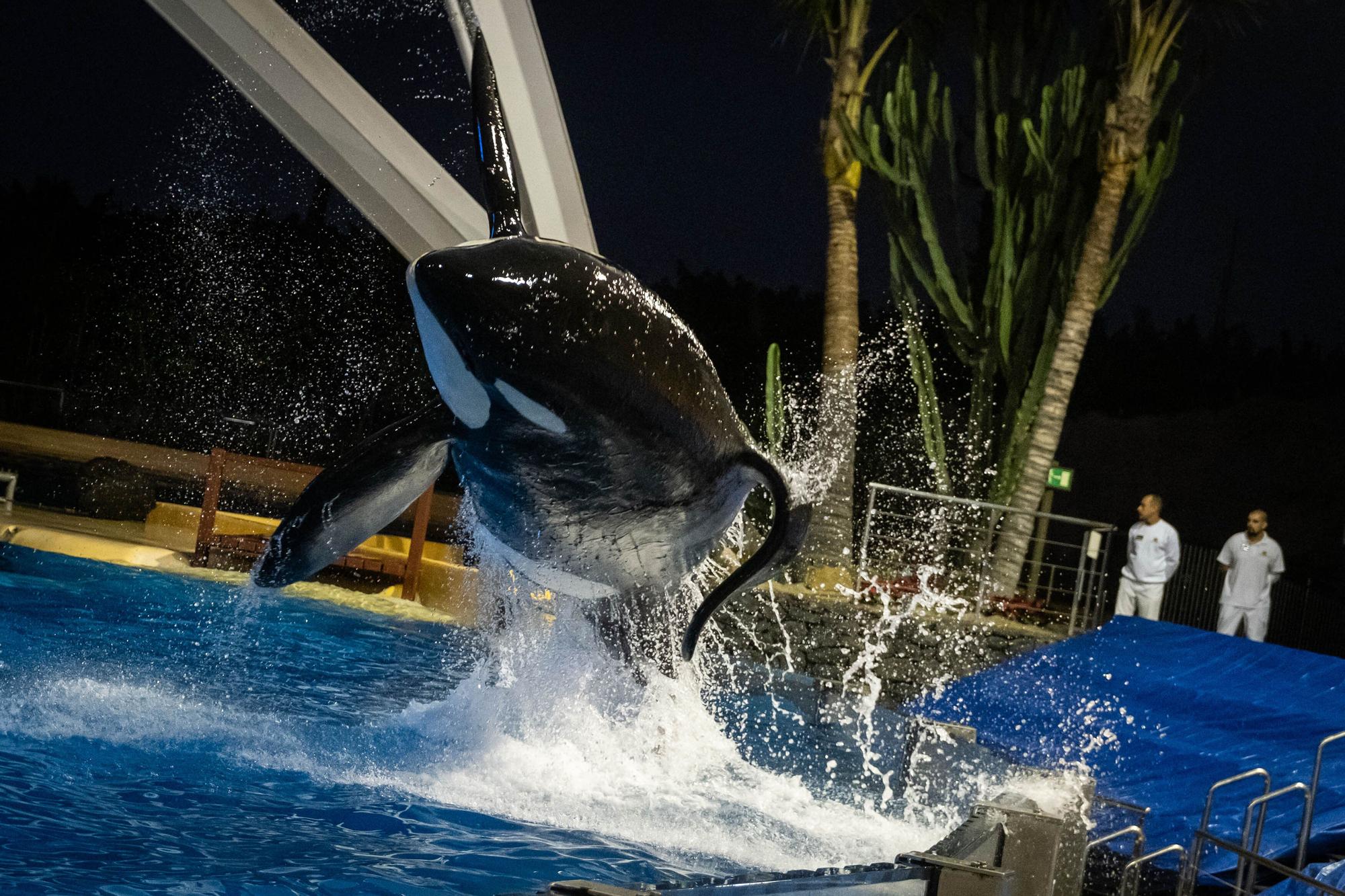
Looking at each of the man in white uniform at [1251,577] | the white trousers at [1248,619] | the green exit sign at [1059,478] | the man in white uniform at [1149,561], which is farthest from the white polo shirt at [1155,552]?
the green exit sign at [1059,478]

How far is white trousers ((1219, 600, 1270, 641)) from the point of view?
34.8 feet

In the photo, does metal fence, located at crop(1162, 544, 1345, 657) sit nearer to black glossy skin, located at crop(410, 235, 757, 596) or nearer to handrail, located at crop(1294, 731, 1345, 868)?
handrail, located at crop(1294, 731, 1345, 868)

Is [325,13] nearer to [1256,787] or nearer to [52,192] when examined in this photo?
[1256,787]

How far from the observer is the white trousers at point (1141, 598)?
442 inches

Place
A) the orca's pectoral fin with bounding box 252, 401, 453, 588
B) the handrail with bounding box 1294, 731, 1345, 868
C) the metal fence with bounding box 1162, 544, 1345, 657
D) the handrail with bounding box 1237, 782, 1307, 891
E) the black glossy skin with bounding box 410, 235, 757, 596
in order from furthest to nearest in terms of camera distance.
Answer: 1. the metal fence with bounding box 1162, 544, 1345, 657
2. the handrail with bounding box 1294, 731, 1345, 868
3. the handrail with bounding box 1237, 782, 1307, 891
4. the orca's pectoral fin with bounding box 252, 401, 453, 588
5. the black glossy skin with bounding box 410, 235, 757, 596

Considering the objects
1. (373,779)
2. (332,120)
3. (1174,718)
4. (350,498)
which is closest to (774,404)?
(1174,718)

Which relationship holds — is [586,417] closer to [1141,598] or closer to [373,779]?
[373,779]

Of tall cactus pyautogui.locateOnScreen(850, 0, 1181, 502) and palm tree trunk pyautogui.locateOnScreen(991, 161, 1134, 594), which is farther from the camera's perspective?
tall cactus pyautogui.locateOnScreen(850, 0, 1181, 502)

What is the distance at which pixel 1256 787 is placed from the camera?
6.50 m

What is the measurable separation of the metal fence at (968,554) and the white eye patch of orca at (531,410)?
8317 mm

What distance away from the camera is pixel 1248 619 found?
10672mm

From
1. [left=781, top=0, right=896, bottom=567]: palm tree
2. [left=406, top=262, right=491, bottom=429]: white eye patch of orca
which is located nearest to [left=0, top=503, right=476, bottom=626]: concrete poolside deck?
[left=781, top=0, right=896, bottom=567]: palm tree

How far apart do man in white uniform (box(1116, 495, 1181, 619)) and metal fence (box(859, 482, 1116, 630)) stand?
0.28 m

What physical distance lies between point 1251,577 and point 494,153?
9125 mm
